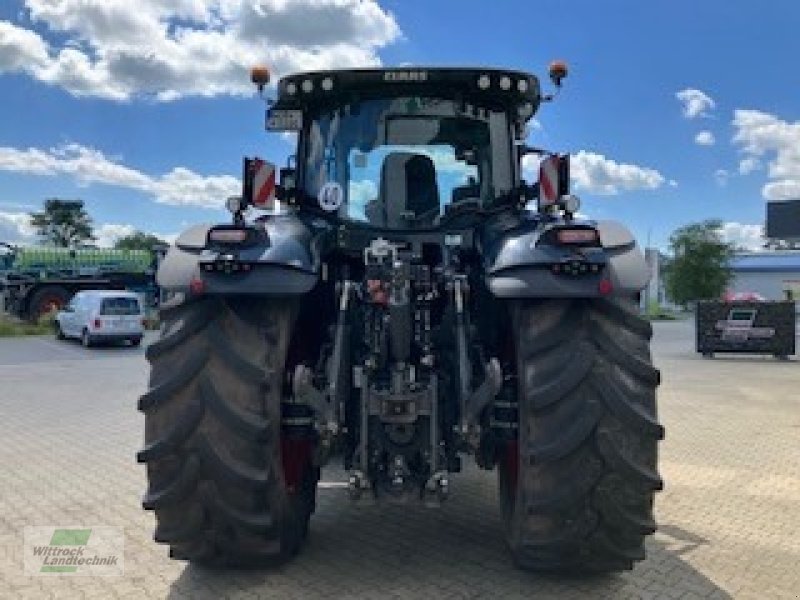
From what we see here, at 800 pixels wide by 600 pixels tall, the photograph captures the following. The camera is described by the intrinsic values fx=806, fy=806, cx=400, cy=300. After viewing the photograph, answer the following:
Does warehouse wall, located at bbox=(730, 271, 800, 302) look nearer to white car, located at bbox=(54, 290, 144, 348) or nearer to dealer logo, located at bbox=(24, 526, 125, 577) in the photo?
white car, located at bbox=(54, 290, 144, 348)

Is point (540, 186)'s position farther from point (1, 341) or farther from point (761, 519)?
point (1, 341)

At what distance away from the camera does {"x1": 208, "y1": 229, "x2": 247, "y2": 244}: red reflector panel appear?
3.89 metres

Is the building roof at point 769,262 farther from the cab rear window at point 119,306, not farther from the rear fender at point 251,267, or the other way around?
the rear fender at point 251,267

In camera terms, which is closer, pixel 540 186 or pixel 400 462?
pixel 400 462

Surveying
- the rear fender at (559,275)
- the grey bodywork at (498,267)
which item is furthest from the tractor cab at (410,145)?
the rear fender at (559,275)

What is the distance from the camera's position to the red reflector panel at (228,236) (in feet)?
12.8

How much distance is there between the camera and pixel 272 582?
416 cm

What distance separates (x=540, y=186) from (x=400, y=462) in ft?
6.00

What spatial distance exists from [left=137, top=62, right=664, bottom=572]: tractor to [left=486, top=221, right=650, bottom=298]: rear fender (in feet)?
0.03

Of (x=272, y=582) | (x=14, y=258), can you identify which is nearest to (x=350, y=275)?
(x=272, y=582)

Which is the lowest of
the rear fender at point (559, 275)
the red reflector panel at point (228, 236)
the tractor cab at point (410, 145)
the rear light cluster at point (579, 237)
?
the rear fender at point (559, 275)

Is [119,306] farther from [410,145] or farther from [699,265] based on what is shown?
[699,265]

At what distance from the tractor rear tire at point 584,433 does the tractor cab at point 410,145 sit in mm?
1282

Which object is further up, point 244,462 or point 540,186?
point 540,186
